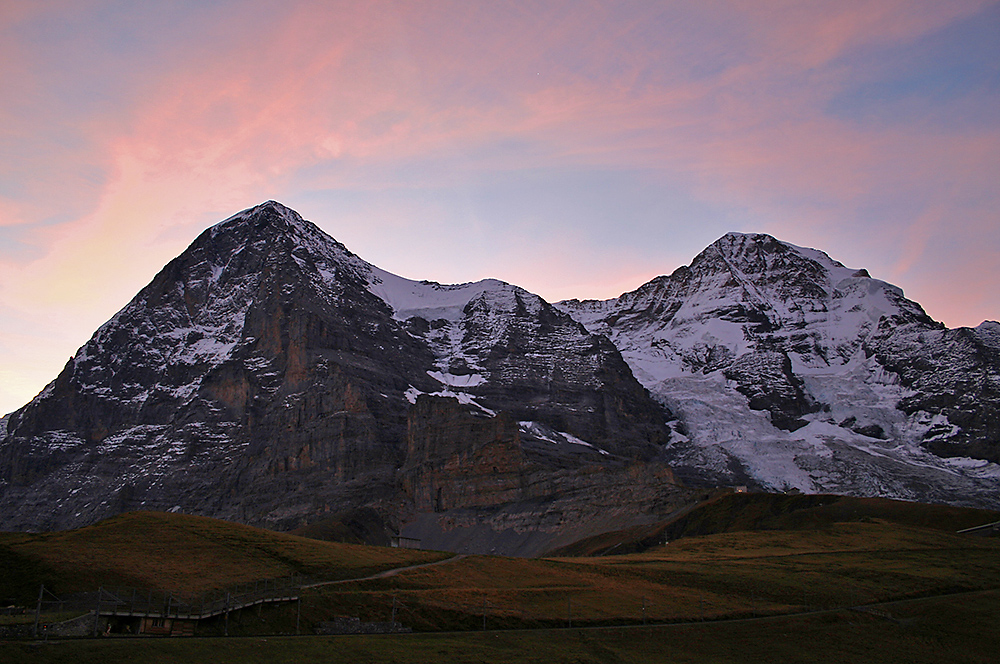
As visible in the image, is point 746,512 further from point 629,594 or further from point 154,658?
point 154,658

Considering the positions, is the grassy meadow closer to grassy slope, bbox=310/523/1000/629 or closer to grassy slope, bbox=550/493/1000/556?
grassy slope, bbox=310/523/1000/629

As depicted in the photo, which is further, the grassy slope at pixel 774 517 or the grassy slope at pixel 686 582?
the grassy slope at pixel 774 517

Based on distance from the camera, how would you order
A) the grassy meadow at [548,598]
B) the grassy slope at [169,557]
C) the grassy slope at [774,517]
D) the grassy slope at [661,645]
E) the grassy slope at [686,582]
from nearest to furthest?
the grassy slope at [661,645]
the grassy meadow at [548,598]
the grassy slope at [686,582]
the grassy slope at [169,557]
the grassy slope at [774,517]

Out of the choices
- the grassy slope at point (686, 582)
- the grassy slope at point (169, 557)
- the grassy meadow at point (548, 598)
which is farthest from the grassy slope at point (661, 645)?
the grassy slope at point (169, 557)

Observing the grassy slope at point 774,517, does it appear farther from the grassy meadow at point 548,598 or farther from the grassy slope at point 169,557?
the grassy slope at point 169,557

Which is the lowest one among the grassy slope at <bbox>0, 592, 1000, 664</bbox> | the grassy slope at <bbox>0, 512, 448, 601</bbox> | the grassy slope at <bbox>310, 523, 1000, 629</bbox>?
the grassy slope at <bbox>0, 592, 1000, 664</bbox>

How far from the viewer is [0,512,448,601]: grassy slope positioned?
67.5 m

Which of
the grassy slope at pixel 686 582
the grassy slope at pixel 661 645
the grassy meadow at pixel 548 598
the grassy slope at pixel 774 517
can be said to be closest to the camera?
the grassy slope at pixel 661 645

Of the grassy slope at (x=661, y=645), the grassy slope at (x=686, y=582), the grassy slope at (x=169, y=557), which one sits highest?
the grassy slope at (x=169, y=557)

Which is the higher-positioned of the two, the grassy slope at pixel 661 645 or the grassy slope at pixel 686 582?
the grassy slope at pixel 686 582

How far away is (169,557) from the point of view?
261 ft

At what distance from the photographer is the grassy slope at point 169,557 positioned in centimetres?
6750

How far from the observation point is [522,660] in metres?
50.5

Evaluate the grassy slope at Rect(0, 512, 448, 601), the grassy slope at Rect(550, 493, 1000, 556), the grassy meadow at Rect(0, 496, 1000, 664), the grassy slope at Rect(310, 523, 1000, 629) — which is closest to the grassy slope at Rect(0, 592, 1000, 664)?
the grassy meadow at Rect(0, 496, 1000, 664)
